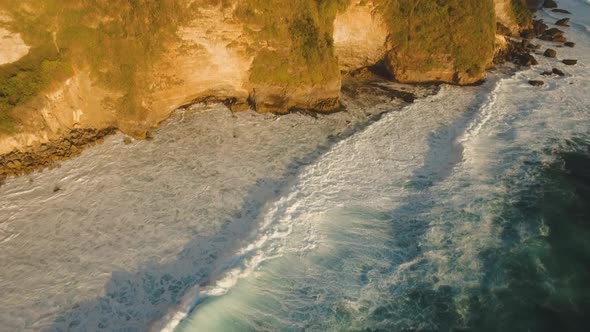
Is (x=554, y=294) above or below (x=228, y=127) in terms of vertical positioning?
below

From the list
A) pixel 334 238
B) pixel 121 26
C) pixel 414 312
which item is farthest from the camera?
pixel 121 26

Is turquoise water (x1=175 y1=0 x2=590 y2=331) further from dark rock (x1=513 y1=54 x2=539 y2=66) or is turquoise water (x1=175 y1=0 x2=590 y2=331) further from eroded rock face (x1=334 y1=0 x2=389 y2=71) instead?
dark rock (x1=513 y1=54 x2=539 y2=66)

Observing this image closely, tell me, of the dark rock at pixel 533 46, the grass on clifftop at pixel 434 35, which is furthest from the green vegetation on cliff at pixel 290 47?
the dark rock at pixel 533 46

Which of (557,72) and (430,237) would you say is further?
(557,72)

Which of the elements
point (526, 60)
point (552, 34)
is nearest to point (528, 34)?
point (552, 34)

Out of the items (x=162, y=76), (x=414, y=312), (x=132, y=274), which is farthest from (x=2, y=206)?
(x=414, y=312)

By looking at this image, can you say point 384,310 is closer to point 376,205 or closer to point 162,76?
point 376,205

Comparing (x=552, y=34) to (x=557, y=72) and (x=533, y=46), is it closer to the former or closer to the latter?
(x=533, y=46)
